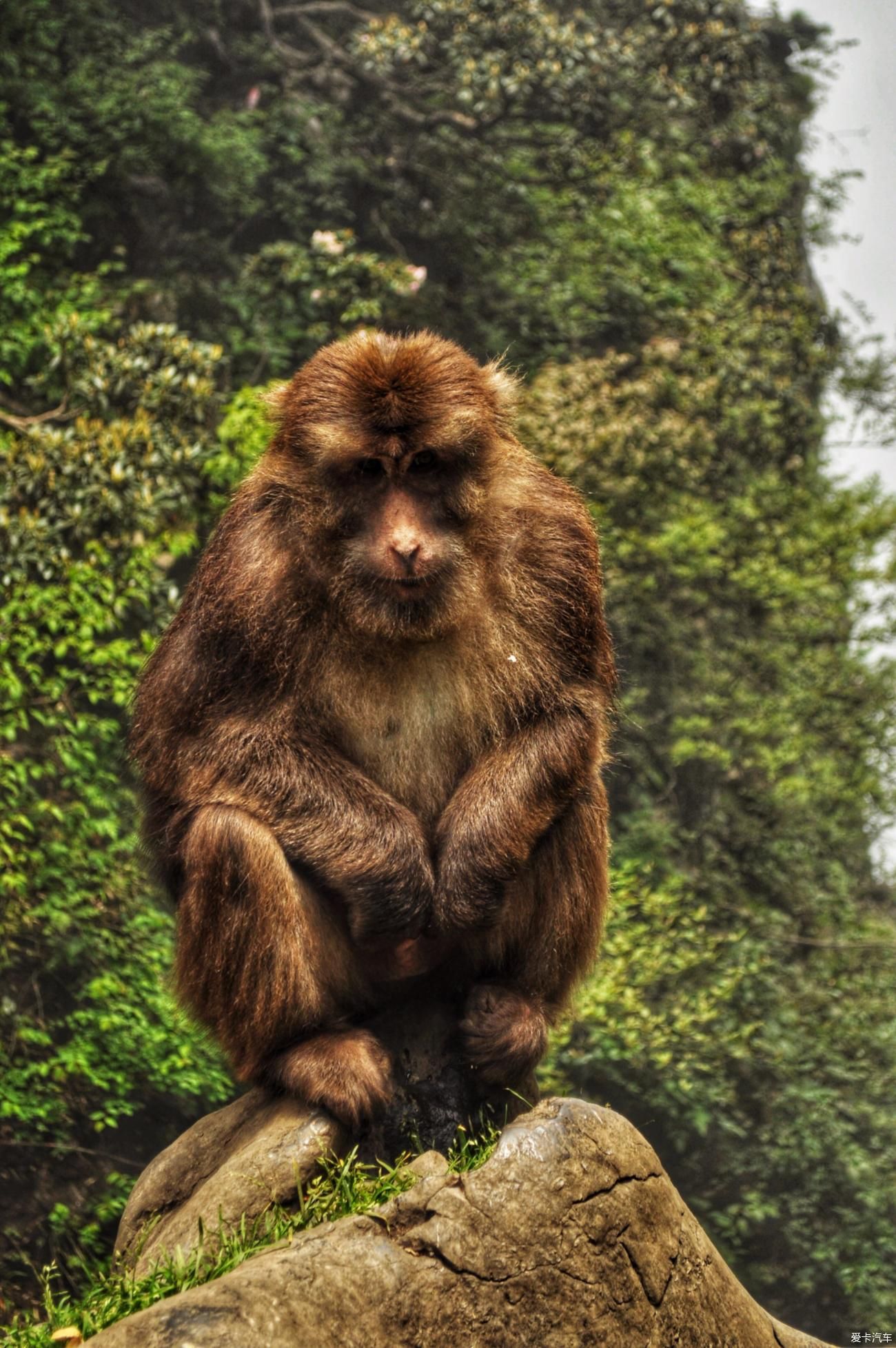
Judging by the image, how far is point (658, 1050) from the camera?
9047 mm

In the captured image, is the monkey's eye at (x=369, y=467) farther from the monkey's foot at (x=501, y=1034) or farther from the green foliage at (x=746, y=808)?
the green foliage at (x=746, y=808)

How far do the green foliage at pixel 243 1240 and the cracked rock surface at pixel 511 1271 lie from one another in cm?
13

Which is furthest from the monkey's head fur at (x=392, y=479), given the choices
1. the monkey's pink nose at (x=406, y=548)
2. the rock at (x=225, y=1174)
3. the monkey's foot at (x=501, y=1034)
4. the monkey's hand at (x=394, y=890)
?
the rock at (x=225, y=1174)

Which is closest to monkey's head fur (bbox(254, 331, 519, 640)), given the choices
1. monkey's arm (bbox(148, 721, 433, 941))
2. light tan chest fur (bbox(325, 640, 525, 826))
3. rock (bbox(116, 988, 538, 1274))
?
light tan chest fur (bbox(325, 640, 525, 826))

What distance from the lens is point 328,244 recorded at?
10.6 metres

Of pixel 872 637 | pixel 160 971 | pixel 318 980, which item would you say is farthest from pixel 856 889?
pixel 318 980

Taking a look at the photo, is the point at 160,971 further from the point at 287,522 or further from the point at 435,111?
the point at 435,111

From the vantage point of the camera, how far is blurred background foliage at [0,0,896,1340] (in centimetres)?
804

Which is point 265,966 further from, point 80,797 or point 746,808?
point 746,808

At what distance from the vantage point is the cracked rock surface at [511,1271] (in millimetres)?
3115

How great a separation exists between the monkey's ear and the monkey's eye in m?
0.54

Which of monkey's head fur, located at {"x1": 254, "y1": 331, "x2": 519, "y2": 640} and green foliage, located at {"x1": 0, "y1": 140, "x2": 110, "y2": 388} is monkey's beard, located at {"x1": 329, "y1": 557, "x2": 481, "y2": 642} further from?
green foliage, located at {"x1": 0, "y1": 140, "x2": 110, "y2": 388}

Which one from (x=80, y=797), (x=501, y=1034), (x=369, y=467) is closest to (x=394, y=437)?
(x=369, y=467)

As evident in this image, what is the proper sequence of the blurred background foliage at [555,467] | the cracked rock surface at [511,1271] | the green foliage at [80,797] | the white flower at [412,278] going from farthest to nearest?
the white flower at [412,278] < the blurred background foliage at [555,467] < the green foliage at [80,797] < the cracked rock surface at [511,1271]
